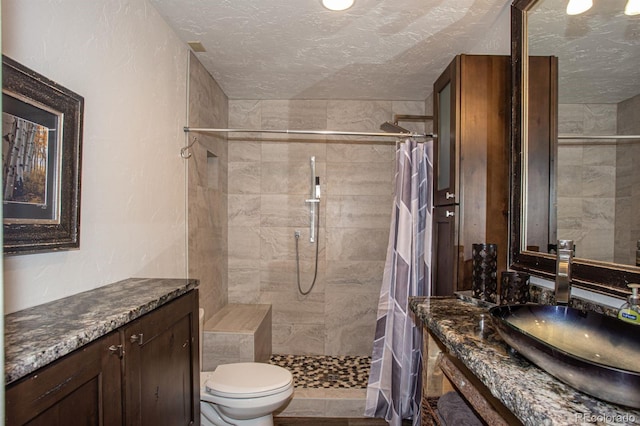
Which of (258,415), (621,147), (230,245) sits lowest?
(258,415)

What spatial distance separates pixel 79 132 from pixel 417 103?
9.08 ft

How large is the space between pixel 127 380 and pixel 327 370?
83.6 inches

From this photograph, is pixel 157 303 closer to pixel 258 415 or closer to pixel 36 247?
pixel 36 247

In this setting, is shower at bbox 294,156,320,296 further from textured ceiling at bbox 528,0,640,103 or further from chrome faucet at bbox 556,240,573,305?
chrome faucet at bbox 556,240,573,305

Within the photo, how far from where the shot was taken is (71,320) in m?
0.91

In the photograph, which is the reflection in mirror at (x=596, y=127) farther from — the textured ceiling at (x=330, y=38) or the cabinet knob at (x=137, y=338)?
the cabinet knob at (x=137, y=338)

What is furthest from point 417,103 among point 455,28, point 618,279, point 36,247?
point 36,247

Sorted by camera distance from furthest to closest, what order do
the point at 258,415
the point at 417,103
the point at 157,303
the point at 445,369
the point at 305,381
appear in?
the point at 417,103, the point at 305,381, the point at 258,415, the point at 445,369, the point at 157,303

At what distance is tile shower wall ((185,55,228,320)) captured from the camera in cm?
235

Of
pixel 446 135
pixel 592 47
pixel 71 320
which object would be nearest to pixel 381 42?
pixel 446 135

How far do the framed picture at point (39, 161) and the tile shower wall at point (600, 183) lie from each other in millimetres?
1775

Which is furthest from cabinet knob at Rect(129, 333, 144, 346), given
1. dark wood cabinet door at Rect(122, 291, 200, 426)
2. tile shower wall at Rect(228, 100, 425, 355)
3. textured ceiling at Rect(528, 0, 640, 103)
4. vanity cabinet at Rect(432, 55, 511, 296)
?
tile shower wall at Rect(228, 100, 425, 355)

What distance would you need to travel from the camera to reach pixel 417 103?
318cm

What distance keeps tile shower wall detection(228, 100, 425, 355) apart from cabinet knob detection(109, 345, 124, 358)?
2264 mm
